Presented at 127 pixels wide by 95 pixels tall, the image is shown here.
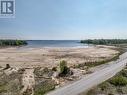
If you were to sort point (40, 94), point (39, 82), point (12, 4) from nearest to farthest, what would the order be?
point (40, 94) < point (39, 82) < point (12, 4)

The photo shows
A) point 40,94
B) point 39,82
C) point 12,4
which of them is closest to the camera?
point 40,94

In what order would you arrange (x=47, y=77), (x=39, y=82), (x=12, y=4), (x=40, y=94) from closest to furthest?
(x=40, y=94) < (x=39, y=82) < (x=47, y=77) < (x=12, y=4)

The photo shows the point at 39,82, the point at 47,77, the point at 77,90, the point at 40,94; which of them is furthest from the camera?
the point at 47,77

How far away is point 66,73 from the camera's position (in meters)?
42.5

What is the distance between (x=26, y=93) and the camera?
27.8 meters

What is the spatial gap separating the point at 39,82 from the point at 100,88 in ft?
31.8

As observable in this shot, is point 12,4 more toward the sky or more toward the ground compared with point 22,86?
more toward the sky

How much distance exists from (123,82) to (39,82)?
11.7 m

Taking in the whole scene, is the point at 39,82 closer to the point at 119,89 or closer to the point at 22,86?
the point at 22,86

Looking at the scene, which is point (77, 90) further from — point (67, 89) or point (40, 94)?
point (40, 94)

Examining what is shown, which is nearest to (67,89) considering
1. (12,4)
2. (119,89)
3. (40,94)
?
(40,94)

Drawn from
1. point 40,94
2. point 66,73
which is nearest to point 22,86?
point 40,94

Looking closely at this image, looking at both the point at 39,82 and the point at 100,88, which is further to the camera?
the point at 39,82

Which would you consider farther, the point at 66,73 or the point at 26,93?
the point at 66,73
